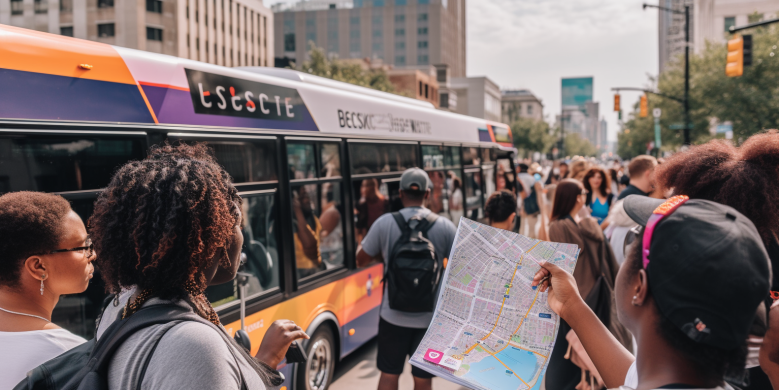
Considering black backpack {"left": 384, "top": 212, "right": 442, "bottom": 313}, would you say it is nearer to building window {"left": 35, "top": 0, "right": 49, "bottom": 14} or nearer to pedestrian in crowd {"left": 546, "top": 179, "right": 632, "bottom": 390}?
pedestrian in crowd {"left": 546, "top": 179, "right": 632, "bottom": 390}

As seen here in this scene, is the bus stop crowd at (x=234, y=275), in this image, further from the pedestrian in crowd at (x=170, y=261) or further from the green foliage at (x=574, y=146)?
the green foliage at (x=574, y=146)

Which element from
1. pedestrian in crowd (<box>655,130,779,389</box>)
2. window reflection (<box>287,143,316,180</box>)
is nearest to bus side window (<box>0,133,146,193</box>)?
window reflection (<box>287,143,316,180</box>)

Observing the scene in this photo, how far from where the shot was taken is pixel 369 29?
10888cm

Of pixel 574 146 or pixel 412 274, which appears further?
pixel 574 146

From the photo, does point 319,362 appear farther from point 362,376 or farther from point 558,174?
point 558,174

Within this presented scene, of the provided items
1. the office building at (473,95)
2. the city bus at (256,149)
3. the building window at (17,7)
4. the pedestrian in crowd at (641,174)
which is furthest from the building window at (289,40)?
the pedestrian in crowd at (641,174)

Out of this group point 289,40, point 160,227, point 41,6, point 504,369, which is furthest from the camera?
point 289,40

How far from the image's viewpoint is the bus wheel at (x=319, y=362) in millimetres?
4820

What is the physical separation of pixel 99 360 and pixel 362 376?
4.66 metres

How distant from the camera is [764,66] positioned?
1004 inches

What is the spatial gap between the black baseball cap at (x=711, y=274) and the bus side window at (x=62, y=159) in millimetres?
3020

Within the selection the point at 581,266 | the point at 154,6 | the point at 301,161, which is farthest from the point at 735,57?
the point at 154,6

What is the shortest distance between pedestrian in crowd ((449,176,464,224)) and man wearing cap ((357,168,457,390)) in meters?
4.29

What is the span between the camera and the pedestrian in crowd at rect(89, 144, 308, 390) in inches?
52.6
